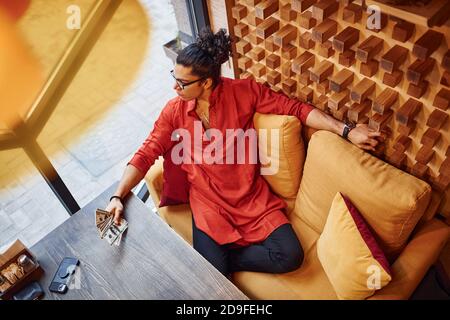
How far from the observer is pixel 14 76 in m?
2.37

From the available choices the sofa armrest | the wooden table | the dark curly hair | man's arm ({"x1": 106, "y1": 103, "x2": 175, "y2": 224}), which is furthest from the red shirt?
the sofa armrest

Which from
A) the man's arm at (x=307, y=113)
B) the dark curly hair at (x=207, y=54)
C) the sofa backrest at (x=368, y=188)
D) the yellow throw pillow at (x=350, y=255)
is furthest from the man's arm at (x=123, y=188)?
the yellow throw pillow at (x=350, y=255)

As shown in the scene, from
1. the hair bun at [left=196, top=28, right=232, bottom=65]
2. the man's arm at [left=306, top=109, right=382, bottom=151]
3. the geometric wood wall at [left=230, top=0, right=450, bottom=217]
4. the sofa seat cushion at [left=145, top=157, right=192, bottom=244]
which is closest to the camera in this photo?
the geometric wood wall at [left=230, top=0, right=450, bottom=217]

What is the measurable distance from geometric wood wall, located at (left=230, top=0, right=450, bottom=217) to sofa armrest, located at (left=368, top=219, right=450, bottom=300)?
5.8 inches

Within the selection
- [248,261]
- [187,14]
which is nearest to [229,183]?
[248,261]

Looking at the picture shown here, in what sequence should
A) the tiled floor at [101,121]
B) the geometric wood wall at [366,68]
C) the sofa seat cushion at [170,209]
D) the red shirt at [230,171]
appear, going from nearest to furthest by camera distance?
the geometric wood wall at [366,68]
the red shirt at [230,171]
the sofa seat cushion at [170,209]
the tiled floor at [101,121]

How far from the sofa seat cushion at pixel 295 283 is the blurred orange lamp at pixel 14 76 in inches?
54.6

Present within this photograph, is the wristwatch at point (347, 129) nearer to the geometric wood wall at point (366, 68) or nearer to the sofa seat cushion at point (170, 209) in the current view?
the geometric wood wall at point (366, 68)

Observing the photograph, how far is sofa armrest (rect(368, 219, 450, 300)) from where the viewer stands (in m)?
1.67

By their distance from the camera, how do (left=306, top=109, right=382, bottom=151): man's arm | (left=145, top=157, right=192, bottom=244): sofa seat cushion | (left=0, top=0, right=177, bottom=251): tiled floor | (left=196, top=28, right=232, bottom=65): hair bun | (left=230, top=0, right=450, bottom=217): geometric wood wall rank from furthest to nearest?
(left=0, top=0, right=177, bottom=251): tiled floor, (left=145, top=157, right=192, bottom=244): sofa seat cushion, (left=196, top=28, right=232, bottom=65): hair bun, (left=306, top=109, right=382, bottom=151): man's arm, (left=230, top=0, right=450, bottom=217): geometric wood wall

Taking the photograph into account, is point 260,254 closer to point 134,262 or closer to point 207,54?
point 134,262

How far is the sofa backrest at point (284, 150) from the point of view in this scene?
78.1 inches

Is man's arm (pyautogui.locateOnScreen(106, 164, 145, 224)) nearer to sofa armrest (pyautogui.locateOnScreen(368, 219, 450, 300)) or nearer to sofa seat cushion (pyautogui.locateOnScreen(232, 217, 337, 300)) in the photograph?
sofa seat cushion (pyautogui.locateOnScreen(232, 217, 337, 300))

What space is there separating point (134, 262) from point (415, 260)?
1.21m
